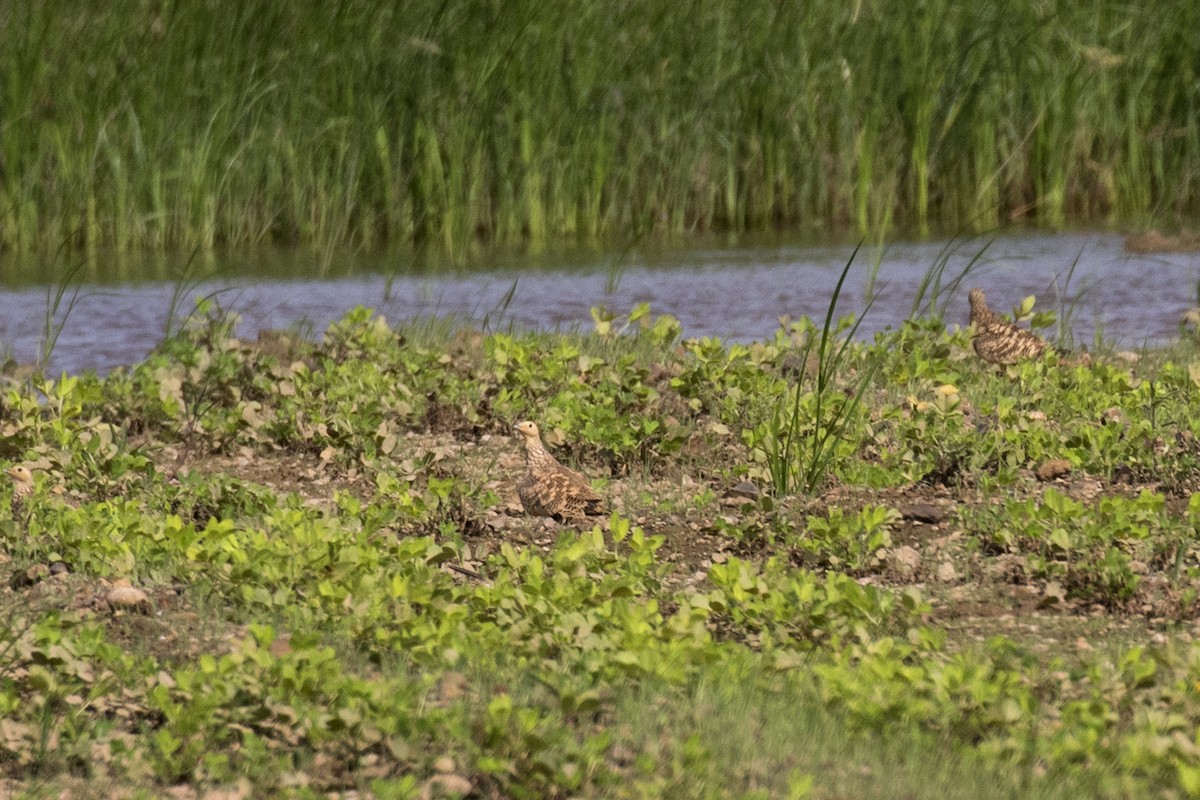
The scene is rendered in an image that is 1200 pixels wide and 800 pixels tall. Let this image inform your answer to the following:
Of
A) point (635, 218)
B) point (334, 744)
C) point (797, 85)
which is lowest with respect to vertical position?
point (334, 744)

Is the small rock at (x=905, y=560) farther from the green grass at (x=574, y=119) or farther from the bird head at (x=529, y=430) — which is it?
the green grass at (x=574, y=119)

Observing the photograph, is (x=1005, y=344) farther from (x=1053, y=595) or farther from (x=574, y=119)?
(x=574, y=119)

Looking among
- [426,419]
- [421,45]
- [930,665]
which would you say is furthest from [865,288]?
[930,665]

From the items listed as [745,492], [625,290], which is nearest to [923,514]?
[745,492]

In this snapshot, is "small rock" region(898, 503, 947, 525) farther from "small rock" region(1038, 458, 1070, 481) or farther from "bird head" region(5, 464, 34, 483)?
"bird head" region(5, 464, 34, 483)

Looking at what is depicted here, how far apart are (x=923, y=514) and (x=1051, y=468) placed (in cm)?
66

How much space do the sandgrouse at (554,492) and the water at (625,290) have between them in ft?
11.4

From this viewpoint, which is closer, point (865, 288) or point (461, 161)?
point (865, 288)

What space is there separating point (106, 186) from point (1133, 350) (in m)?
6.64

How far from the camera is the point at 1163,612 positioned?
15.2 feet

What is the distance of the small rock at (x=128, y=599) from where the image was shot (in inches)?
183

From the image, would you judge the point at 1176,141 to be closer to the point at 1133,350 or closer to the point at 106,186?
the point at 1133,350

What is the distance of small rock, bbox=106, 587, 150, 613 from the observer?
15.2 feet

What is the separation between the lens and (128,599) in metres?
4.64
